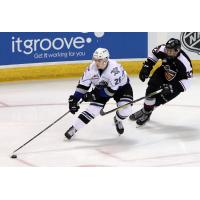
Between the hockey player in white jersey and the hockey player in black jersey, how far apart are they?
377mm

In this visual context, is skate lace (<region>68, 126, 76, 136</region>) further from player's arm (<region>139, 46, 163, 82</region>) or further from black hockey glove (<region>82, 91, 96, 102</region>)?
player's arm (<region>139, 46, 163, 82</region>)

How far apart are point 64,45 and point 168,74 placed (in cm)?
217

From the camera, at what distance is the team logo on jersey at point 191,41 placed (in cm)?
819

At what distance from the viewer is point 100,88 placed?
5.68m

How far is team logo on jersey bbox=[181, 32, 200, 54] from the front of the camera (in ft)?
26.9

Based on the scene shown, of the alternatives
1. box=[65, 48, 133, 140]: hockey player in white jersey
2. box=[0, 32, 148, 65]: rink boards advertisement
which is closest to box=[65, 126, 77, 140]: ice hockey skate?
box=[65, 48, 133, 140]: hockey player in white jersey

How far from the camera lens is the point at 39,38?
7.86 m

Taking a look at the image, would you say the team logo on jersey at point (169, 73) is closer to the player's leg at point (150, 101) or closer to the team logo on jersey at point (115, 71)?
the player's leg at point (150, 101)

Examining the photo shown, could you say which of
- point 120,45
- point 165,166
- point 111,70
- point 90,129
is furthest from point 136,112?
point 120,45

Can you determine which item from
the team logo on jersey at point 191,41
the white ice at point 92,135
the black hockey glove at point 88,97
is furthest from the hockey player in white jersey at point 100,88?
the team logo on jersey at point 191,41

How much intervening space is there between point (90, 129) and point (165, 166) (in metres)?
1.23
